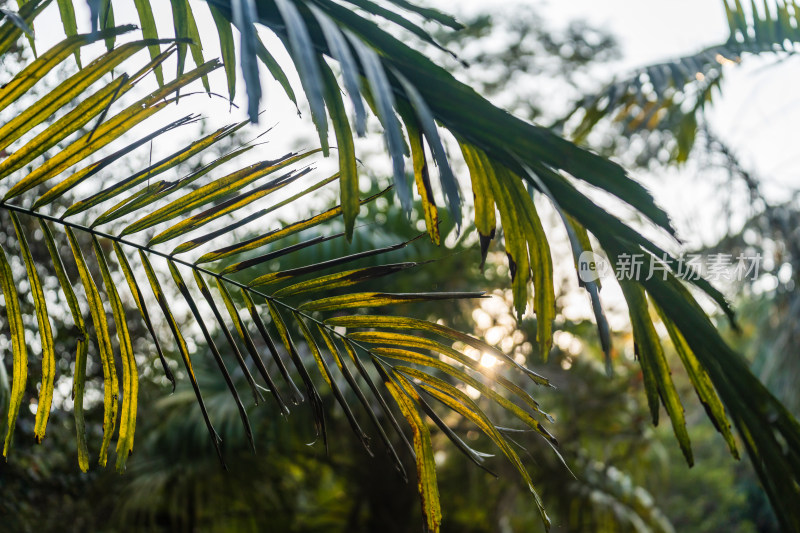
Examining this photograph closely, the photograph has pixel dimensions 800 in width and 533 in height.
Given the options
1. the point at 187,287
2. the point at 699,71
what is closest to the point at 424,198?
the point at 187,287

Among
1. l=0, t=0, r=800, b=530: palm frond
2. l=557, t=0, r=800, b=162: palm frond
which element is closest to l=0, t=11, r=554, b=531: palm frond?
l=0, t=0, r=800, b=530: palm frond

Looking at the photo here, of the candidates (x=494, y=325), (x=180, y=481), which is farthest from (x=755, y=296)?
(x=180, y=481)

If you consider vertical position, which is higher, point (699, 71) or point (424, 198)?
point (699, 71)

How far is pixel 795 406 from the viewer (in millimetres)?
2641

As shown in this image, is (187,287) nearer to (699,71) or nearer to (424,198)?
(424,198)

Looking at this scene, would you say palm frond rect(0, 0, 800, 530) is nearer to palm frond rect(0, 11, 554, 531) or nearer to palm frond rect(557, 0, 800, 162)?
palm frond rect(0, 11, 554, 531)

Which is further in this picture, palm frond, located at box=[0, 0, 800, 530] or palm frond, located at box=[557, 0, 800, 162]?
palm frond, located at box=[557, 0, 800, 162]

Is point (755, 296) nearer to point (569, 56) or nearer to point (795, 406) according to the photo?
point (795, 406)

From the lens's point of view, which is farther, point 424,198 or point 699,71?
point 699,71

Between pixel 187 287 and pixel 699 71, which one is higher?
pixel 699 71

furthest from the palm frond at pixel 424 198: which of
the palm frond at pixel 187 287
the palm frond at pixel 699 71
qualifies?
the palm frond at pixel 699 71

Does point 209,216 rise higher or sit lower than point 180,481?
higher

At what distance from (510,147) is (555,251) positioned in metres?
2.12

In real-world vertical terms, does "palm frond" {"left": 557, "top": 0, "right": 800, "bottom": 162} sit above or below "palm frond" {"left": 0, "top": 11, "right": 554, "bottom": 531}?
above
